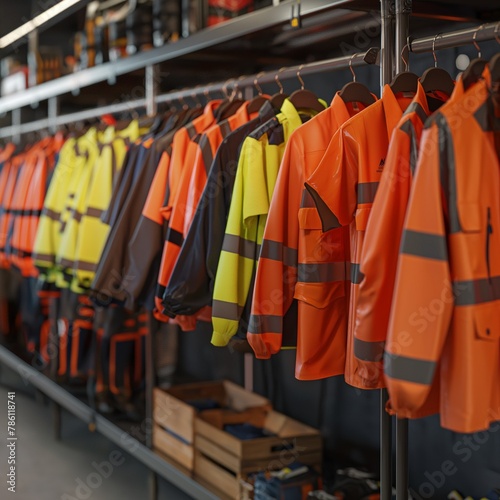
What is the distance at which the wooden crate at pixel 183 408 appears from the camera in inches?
126

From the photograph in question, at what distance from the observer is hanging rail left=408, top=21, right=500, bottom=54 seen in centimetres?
179

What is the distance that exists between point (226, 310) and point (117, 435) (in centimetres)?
162

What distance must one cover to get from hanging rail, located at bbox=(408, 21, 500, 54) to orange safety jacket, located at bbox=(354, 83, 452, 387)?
19cm

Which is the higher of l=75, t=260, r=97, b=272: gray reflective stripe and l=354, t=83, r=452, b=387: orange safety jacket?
l=354, t=83, r=452, b=387: orange safety jacket

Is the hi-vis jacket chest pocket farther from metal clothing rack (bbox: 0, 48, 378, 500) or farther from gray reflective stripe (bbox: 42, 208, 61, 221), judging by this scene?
gray reflective stripe (bbox: 42, 208, 61, 221)

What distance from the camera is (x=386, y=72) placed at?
6.76 feet

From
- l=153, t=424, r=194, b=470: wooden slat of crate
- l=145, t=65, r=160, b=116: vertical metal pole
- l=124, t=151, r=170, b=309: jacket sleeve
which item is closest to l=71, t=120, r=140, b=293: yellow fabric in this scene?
l=145, t=65, r=160, b=116: vertical metal pole

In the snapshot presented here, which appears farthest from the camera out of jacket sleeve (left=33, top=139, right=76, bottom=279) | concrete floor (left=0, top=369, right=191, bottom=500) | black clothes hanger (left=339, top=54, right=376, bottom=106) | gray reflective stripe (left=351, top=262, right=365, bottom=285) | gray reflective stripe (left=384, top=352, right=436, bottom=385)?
jacket sleeve (left=33, top=139, right=76, bottom=279)

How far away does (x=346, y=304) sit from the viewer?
206cm

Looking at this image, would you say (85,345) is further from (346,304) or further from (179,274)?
(346,304)

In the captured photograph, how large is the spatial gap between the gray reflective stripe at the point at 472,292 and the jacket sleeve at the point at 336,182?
0.44 meters

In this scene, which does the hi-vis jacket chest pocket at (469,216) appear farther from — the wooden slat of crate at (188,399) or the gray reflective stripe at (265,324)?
the wooden slat of crate at (188,399)

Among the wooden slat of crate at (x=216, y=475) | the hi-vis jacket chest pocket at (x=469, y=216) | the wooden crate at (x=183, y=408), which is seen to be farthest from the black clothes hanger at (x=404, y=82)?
the wooden crate at (x=183, y=408)

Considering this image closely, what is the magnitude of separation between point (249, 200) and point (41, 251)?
1.85m
